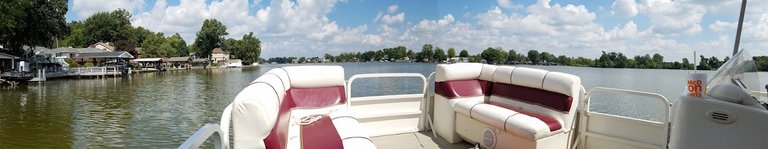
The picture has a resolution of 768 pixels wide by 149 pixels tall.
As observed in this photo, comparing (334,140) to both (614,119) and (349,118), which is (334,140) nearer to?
(349,118)

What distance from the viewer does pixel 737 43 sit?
2570 millimetres

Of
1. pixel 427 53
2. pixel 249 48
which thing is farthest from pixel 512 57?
pixel 249 48

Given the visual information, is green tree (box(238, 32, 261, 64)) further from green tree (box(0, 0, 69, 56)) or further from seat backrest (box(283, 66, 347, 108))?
seat backrest (box(283, 66, 347, 108))

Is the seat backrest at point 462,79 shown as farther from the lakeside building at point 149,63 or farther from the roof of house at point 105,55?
the lakeside building at point 149,63

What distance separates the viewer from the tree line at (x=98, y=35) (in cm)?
2573

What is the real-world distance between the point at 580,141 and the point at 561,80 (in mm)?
549

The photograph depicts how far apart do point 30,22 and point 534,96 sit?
33572 millimetres

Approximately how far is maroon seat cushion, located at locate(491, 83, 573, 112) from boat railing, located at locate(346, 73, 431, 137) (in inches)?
31.4

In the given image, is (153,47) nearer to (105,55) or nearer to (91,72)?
(105,55)

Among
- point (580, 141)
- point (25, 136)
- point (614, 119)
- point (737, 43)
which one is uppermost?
point (737, 43)

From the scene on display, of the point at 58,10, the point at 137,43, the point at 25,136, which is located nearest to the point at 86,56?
the point at 58,10

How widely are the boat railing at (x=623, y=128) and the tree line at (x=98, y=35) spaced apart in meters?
29.2

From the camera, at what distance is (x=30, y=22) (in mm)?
26922

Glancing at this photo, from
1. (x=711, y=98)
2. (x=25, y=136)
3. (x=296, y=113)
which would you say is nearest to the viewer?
(x=711, y=98)
